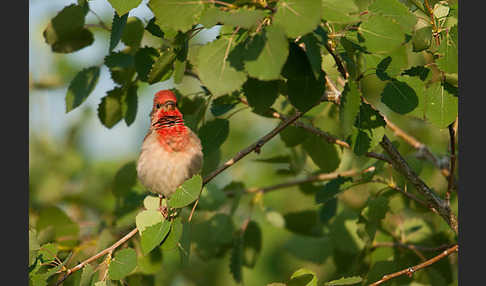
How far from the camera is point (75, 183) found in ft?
26.0

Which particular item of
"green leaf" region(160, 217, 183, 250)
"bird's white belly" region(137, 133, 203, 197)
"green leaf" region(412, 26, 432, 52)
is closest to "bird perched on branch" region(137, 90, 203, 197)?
"bird's white belly" region(137, 133, 203, 197)

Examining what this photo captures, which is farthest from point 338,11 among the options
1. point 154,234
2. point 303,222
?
point 303,222

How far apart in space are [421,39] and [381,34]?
250 millimetres

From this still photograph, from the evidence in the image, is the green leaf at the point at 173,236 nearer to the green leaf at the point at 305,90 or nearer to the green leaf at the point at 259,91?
the green leaf at the point at 259,91

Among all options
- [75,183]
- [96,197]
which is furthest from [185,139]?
[75,183]

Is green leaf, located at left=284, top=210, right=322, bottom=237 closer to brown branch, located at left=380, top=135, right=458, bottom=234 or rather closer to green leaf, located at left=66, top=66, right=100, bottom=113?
brown branch, located at left=380, top=135, right=458, bottom=234

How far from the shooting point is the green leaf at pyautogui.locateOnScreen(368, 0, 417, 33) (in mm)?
3193

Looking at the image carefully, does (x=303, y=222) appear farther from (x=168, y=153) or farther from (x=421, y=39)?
(x=421, y=39)

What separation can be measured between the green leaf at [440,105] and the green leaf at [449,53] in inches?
10.4

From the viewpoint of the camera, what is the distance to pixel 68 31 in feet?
14.7

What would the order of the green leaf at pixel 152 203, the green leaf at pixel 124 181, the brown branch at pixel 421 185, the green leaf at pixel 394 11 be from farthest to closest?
the green leaf at pixel 124 181
the green leaf at pixel 152 203
the brown branch at pixel 421 185
the green leaf at pixel 394 11

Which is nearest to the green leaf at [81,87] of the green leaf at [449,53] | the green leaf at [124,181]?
the green leaf at [124,181]

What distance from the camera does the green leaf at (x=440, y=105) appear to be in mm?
3465

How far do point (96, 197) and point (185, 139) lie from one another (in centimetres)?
302
